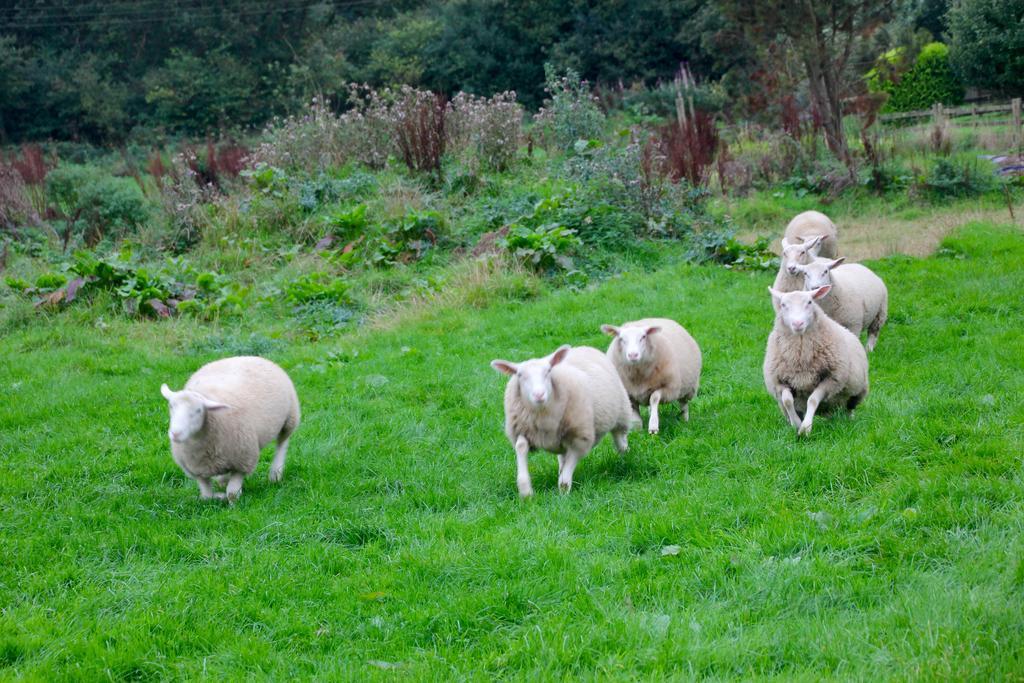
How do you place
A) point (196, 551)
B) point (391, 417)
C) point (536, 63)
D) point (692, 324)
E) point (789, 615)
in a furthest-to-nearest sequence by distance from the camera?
point (536, 63) < point (692, 324) < point (391, 417) < point (196, 551) < point (789, 615)

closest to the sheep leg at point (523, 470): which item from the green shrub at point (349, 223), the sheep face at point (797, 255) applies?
the sheep face at point (797, 255)

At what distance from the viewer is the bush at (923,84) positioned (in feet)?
85.9

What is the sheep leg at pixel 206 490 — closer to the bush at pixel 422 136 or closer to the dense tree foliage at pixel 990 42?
the bush at pixel 422 136

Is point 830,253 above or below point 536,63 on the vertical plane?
below

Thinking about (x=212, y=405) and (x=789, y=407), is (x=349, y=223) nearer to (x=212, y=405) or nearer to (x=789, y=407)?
(x=212, y=405)

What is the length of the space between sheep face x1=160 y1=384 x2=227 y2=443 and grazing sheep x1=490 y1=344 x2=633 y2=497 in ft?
5.82

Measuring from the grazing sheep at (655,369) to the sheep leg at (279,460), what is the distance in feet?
8.00

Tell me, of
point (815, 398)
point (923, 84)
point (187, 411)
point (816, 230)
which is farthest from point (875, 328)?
point (923, 84)

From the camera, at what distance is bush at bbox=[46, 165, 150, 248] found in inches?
612

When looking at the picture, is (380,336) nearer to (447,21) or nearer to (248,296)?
(248,296)

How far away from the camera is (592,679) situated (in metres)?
3.70

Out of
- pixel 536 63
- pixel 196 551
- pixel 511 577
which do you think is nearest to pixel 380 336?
pixel 196 551

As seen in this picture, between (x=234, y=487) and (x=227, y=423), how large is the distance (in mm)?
414

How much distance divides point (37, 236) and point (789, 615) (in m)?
14.0
